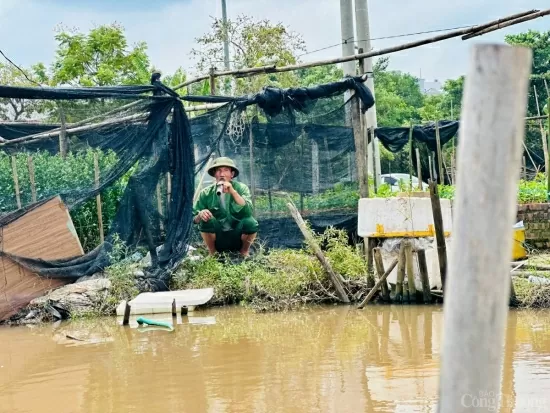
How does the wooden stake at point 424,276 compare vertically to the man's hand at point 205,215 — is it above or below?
below

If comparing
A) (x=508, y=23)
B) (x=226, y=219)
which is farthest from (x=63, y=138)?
(x=508, y=23)

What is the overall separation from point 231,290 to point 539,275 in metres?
3.18

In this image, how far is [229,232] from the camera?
31.2 ft

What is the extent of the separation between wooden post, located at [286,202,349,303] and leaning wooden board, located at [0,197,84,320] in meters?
2.46

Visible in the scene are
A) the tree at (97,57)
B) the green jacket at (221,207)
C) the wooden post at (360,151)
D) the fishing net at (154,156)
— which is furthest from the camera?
the tree at (97,57)

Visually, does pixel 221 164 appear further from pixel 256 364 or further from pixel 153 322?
pixel 256 364

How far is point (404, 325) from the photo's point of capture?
23.7ft

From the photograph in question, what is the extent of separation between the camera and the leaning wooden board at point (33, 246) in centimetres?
852

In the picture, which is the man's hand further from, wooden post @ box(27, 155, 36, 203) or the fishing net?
wooden post @ box(27, 155, 36, 203)

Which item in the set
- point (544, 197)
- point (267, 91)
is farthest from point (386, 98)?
point (267, 91)

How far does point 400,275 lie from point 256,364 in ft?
8.67

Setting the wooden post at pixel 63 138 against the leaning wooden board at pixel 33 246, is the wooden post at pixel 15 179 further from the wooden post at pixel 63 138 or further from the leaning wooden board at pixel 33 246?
the wooden post at pixel 63 138

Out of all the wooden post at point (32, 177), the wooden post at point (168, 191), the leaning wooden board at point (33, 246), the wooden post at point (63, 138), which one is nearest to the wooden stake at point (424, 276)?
the wooden post at point (168, 191)

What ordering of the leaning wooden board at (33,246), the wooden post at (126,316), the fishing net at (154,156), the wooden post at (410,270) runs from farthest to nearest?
the fishing net at (154,156)
the leaning wooden board at (33,246)
the wooden post at (410,270)
the wooden post at (126,316)
